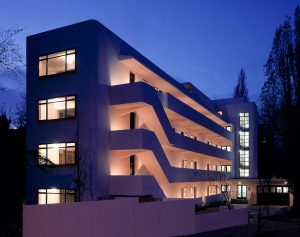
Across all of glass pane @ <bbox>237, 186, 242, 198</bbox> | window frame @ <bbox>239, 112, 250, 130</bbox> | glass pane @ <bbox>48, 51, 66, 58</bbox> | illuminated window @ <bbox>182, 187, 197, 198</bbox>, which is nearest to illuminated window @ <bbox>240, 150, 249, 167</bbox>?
window frame @ <bbox>239, 112, 250, 130</bbox>

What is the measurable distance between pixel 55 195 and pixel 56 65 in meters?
9.77

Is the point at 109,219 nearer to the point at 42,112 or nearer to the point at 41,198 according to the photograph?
the point at 41,198

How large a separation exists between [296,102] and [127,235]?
28.1m


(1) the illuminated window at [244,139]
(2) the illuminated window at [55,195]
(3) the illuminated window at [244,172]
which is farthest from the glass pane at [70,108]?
(3) the illuminated window at [244,172]

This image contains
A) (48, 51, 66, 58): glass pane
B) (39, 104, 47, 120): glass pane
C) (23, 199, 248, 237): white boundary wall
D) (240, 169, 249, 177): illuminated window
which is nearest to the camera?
(23, 199, 248, 237): white boundary wall

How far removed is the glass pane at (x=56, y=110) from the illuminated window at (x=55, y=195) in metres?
5.46

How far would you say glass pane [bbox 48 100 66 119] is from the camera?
30.7 m

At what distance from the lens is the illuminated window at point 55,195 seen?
29.4m

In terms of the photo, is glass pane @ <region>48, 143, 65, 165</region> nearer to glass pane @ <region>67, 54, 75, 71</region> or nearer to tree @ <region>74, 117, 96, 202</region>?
tree @ <region>74, 117, 96, 202</region>

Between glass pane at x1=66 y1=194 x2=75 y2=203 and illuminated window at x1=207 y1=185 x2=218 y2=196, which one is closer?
glass pane at x1=66 y1=194 x2=75 y2=203

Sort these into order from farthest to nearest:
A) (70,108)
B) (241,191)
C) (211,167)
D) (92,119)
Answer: (241,191), (211,167), (70,108), (92,119)

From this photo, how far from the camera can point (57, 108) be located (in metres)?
31.0

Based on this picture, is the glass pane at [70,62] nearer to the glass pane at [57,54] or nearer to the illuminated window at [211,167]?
the glass pane at [57,54]

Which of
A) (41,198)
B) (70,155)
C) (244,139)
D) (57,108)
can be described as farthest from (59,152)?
(244,139)
